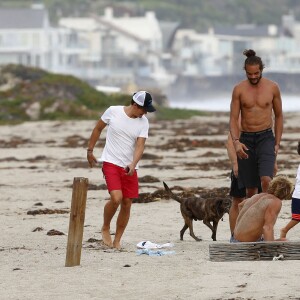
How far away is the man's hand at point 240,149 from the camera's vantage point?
12414 millimetres

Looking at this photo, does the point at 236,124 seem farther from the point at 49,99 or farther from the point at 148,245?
the point at 49,99

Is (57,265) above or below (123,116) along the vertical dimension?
below

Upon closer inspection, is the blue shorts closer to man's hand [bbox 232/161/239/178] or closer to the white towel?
man's hand [bbox 232/161/239/178]

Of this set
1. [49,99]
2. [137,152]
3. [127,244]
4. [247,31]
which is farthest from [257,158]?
[247,31]

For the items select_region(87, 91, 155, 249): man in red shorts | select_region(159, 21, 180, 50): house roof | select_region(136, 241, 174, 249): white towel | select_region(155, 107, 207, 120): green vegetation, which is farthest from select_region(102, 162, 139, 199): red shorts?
select_region(159, 21, 180, 50): house roof

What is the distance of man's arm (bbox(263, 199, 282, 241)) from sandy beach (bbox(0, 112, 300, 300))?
1.84 feet

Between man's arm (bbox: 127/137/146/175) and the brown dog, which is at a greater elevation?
man's arm (bbox: 127/137/146/175)

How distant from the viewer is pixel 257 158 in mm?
12586

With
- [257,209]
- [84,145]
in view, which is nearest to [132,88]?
[84,145]

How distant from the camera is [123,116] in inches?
502

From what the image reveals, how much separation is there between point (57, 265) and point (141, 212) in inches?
172

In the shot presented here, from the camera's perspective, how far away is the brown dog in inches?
523

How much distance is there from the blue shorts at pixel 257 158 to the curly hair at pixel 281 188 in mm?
623

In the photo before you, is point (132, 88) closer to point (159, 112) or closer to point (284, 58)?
point (159, 112)
